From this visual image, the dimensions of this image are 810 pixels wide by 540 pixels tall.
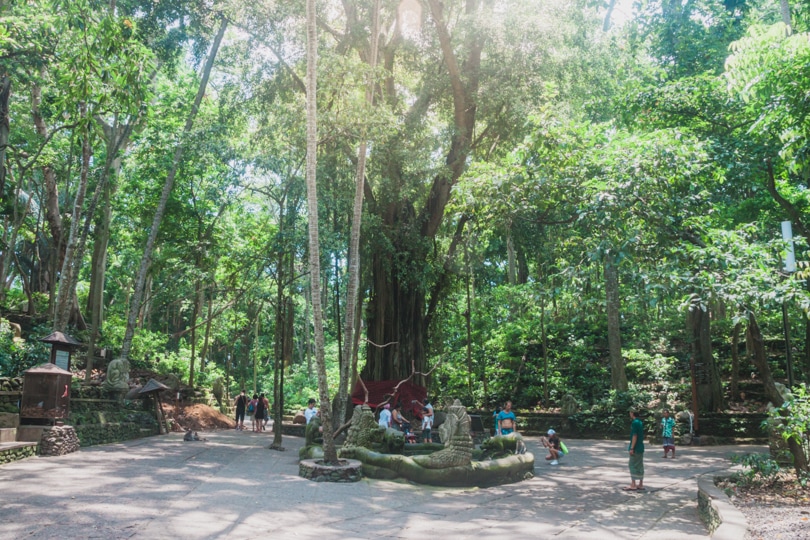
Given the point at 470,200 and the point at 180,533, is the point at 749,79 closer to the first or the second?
the point at 470,200

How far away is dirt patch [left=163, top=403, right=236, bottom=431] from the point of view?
20.9 meters

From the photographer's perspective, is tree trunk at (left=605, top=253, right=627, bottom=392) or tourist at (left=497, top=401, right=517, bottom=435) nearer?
tourist at (left=497, top=401, right=517, bottom=435)

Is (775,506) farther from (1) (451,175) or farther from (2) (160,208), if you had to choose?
(2) (160,208)

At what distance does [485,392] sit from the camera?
2519 centimetres

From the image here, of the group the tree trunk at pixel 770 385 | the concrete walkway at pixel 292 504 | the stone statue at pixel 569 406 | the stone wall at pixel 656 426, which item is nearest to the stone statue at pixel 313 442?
the concrete walkway at pixel 292 504

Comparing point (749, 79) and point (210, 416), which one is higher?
point (749, 79)

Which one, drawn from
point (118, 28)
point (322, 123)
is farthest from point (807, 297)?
point (322, 123)

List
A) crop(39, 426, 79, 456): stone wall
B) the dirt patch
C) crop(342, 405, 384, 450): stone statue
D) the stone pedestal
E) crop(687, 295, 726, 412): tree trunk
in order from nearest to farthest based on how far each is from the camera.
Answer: the stone pedestal
crop(39, 426, 79, 456): stone wall
crop(342, 405, 384, 450): stone statue
crop(687, 295, 726, 412): tree trunk
the dirt patch

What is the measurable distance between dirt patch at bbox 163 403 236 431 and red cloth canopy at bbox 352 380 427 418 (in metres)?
5.30

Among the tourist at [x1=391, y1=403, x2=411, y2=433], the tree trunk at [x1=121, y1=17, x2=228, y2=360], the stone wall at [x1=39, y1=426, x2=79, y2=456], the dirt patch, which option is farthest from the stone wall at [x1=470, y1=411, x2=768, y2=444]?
the stone wall at [x1=39, y1=426, x2=79, y2=456]

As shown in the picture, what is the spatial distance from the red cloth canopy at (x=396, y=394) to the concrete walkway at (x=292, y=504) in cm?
625

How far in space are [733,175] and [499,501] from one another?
8.32 metres

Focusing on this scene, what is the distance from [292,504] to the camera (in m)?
8.59

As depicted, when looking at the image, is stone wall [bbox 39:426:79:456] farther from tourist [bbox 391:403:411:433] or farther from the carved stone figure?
the carved stone figure
